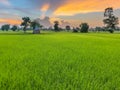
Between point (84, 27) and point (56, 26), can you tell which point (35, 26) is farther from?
point (84, 27)

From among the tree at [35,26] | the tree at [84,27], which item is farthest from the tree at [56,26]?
the tree at [84,27]

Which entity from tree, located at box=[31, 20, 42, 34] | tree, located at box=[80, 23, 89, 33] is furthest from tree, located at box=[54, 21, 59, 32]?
tree, located at box=[80, 23, 89, 33]

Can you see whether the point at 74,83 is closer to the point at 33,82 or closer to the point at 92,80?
the point at 92,80

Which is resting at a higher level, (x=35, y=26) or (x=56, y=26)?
(x=35, y=26)

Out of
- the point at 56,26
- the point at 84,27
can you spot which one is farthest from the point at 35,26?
the point at 84,27

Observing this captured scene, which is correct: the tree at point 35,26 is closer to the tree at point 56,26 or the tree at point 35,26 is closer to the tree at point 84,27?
the tree at point 56,26

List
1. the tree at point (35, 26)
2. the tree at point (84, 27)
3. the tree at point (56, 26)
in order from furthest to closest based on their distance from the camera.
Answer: the tree at point (56, 26) < the tree at point (84, 27) < the tree at point (35, 26)

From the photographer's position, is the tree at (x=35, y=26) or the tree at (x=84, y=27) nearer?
the tree at (x=35, y=26)

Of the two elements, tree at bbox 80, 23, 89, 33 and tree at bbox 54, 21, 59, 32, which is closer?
tree at bbox 80, 23, 89, 33

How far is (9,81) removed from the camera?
545cm

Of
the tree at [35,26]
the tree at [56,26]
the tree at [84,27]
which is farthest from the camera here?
the tree at [56,26]

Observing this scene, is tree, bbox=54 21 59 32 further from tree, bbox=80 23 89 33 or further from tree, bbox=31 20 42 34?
tree, bbox=80 23 89 33

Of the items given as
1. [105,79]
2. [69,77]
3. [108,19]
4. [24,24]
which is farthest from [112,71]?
[24,24]

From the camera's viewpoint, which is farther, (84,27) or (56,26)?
(56,26)
